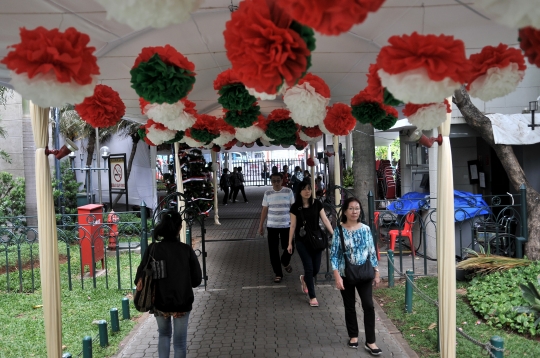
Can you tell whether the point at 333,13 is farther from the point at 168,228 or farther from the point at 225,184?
the point at 225,184

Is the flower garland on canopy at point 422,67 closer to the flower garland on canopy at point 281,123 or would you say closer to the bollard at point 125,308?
the flower garland on canopy at point 281,123

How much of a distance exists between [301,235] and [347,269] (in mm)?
1548


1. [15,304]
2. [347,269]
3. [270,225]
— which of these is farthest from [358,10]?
[15,304]

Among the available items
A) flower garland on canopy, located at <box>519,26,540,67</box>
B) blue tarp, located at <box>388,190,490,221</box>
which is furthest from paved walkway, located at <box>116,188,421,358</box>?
flower garland on canopy, located at <box>519,26,540,67</box>

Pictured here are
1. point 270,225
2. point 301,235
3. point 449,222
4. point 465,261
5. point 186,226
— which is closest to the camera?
point 449,222

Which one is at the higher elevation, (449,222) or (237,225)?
(449,222)

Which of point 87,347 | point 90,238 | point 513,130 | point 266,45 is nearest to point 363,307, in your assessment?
point 87,347

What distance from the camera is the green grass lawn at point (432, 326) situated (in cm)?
508

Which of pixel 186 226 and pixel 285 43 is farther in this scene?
pixel 186 226

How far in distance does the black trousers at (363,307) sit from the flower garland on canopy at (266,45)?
10.8 ft

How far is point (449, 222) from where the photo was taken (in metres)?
4.05

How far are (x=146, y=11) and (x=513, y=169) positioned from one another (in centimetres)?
787

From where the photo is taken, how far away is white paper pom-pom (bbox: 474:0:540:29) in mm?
A: 1783

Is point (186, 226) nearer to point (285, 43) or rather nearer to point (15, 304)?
point (15, 304)
